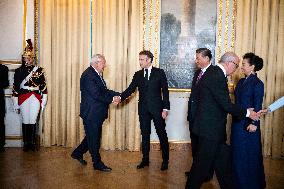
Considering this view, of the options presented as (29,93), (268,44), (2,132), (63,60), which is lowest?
(2,132)

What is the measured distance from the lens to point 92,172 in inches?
167

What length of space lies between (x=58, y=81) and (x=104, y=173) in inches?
81.6

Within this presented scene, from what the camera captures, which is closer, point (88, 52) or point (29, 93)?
point (29, 93)

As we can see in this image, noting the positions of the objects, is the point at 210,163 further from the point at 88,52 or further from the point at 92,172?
the point at 88,52

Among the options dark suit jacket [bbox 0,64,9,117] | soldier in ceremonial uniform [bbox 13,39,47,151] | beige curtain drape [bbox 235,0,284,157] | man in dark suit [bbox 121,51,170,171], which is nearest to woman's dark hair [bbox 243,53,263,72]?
man in dark suit [bbox 121,51,170,171]

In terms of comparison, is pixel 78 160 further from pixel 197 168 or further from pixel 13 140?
pixel 197 168

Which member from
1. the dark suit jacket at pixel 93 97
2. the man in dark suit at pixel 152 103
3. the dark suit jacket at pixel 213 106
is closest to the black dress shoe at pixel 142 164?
the man in dark suit at pixel 152 103

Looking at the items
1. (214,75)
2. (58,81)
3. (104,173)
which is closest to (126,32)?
(58,81)

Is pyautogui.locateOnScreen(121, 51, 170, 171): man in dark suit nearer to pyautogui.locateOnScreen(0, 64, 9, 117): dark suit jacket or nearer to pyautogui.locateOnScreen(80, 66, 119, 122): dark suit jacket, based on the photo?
pyautogui.locateOnScreen(80, 66, 119, 122): dark suit jacket

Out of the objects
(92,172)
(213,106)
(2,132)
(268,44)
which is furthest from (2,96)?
(268,44)

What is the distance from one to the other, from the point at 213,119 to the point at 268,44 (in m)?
3.03

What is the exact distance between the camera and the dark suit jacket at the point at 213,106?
9.66ft

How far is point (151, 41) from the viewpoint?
5645 mm

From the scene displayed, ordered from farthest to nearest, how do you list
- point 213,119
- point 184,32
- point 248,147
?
point 184,32 → point 248,147 → point 213,119
